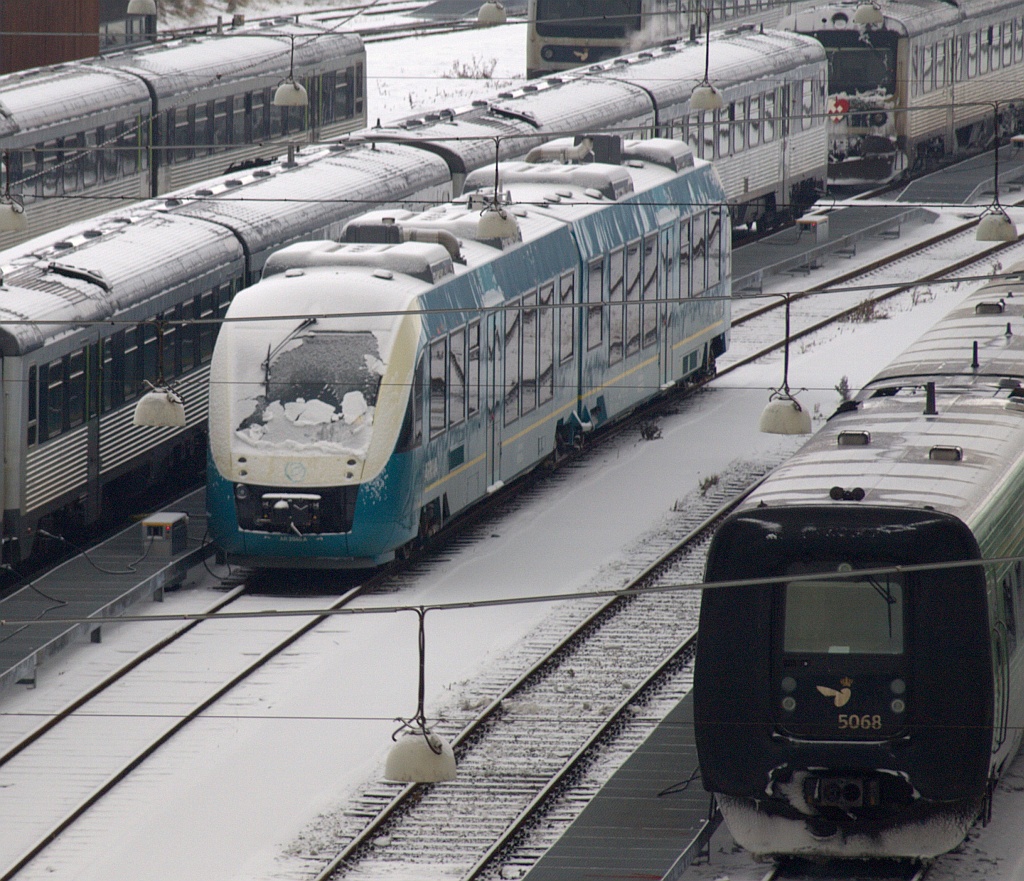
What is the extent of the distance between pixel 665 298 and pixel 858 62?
A: 18.7m

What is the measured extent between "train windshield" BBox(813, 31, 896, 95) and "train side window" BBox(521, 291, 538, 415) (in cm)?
2164

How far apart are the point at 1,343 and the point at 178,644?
3.06 m

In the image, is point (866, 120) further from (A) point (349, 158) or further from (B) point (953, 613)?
(B) point (953, 613)

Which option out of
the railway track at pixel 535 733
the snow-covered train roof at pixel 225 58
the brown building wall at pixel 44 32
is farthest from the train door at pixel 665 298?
the brown building wall at pixel 44 32

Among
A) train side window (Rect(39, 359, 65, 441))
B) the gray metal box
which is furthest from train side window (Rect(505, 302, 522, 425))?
train side window (Rect(39, 359, 65, 441))

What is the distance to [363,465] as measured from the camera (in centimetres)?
1998

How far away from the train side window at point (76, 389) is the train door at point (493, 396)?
12.6ft

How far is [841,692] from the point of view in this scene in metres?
13.0

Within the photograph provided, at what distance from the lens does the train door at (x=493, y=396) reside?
22062 millimetres

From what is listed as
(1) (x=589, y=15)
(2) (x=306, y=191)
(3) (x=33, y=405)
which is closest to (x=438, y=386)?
(3) (x=33, y=405)

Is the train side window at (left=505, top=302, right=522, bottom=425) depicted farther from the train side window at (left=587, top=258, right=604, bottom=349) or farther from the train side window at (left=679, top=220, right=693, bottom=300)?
the train side window at (left=679, top=220, right=693, bottom=300)

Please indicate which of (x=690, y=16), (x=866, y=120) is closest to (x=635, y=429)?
(x=866, y=120)

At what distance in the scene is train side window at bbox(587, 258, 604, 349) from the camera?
2442cm

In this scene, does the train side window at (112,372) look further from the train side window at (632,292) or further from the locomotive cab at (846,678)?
the locomotive cab at (846,678)
